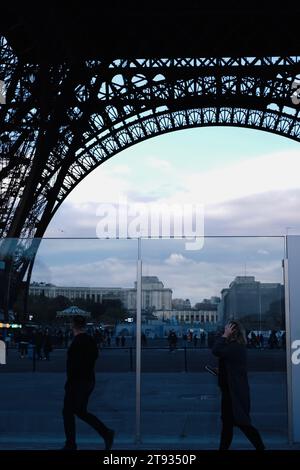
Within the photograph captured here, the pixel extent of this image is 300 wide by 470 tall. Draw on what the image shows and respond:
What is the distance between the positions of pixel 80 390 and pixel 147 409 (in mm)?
2203

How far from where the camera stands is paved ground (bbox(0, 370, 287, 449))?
12.2 meters

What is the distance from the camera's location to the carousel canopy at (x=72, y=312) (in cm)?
1259

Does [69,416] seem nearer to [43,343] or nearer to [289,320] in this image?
[43,343]

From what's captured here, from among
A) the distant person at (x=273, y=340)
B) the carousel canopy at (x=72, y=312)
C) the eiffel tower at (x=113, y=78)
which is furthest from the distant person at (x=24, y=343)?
the eiffel tower at (x=113, y=78)

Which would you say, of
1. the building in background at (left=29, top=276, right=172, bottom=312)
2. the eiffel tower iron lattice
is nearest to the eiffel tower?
the eiffel tower iron lattice

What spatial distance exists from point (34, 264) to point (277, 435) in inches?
185

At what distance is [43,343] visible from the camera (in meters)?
12.5

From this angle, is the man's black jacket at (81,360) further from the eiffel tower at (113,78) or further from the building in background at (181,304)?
the eiffel tower at (113,78)

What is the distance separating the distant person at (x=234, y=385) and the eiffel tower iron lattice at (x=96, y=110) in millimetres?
25677

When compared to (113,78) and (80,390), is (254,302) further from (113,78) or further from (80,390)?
(113,78)

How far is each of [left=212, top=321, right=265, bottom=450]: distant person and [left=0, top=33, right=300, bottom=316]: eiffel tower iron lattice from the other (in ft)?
84.2

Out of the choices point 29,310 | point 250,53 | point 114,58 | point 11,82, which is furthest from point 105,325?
point 250,53

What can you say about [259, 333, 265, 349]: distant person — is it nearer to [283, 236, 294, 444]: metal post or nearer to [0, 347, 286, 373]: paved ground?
[0, 347, 286, 373]: paved ground

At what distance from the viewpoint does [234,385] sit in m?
10.3
